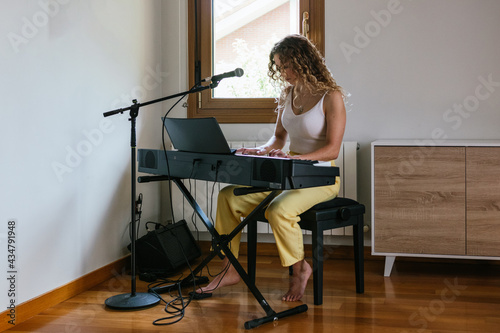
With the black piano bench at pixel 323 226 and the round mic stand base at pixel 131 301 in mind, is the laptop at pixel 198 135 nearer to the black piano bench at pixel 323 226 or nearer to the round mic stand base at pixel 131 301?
the black piano bench at pixel 323 226

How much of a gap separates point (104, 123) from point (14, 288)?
1.06 m

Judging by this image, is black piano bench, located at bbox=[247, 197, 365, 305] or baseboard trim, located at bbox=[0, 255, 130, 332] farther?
black piano bench, located at bbox=[247, 197, 365, 305]

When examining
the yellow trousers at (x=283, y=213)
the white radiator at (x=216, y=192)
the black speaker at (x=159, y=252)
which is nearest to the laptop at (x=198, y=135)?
the yellow trousers at (x=283, y=213)

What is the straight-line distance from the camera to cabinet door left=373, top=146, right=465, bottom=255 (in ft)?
9.82

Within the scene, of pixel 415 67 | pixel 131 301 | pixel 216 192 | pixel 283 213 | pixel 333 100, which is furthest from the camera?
pixel 216 192

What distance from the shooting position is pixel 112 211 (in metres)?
3.10

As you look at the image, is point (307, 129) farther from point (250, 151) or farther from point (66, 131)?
point (66, 131)

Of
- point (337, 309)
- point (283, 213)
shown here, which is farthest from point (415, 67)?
point (337, 309)

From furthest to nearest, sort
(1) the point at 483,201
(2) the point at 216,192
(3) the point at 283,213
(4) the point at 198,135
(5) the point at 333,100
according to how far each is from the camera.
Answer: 1. (2) the point at 216,192
2. (1) the point at 483,201
3. (5) the point at 333,100
4. (3) the point at 283,213
5. (4) the point at 198,135

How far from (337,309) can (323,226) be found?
15.4 inches

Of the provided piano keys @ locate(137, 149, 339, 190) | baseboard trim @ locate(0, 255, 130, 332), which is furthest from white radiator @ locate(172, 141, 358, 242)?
piano keys @ locate(137, 149, 339, 190)

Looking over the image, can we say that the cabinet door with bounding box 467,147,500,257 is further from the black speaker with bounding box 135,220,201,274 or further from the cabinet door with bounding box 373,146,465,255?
the black speaker with bounding box 135,220,201,274

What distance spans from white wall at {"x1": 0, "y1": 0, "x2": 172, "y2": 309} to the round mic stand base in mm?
290

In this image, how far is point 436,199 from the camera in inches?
118
